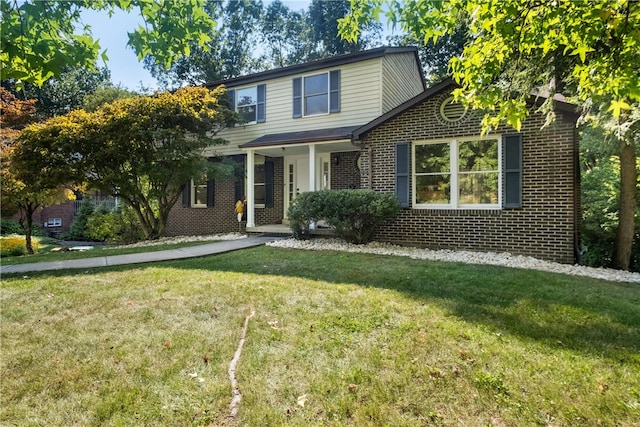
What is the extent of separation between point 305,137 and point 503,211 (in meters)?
5.58

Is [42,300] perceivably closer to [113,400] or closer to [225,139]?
[113,400]

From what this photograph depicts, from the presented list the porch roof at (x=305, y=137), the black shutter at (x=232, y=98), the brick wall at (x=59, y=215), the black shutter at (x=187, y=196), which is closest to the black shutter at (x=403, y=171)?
the porch roof at (x=305, y=137)

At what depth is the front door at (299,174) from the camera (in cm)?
1198

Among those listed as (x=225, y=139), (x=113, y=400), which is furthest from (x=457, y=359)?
(x=225, y=139)

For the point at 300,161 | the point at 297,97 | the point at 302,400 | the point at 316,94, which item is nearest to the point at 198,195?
the point at 300,161

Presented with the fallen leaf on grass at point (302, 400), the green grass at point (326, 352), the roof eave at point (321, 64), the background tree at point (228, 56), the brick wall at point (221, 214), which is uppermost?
the background tree at point (228, 56)

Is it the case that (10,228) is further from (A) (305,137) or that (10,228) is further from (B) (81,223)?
(A) (305,137)

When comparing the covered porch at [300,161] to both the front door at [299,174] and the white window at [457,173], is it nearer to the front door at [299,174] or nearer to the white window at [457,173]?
the front door at [299,174]

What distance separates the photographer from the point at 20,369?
2996 millimetres

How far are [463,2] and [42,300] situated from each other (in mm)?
5875

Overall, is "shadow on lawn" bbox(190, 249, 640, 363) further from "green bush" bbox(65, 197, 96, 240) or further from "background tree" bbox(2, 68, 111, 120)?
"background tree" bbox(2, 68, 111, 120)

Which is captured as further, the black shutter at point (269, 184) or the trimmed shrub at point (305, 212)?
the black shutter at point (269, 184)

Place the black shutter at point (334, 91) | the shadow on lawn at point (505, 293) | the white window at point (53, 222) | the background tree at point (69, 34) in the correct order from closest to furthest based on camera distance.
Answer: the background tree at point (69, 34), the shadow on lawn at point (505, 293), the black shutter at point (334, 91), the white window at point (53, 222)

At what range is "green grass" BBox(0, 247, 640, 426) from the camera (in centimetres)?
241
